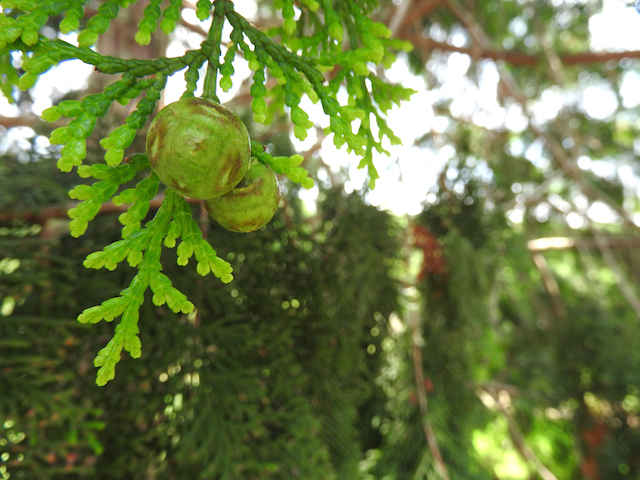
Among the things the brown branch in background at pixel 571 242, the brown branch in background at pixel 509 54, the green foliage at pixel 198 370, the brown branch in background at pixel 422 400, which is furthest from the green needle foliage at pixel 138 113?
the brown branch in background at pixel 571 242

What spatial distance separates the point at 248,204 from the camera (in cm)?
90

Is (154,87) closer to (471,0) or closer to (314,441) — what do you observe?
(314,441)

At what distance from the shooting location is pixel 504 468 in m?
5.25

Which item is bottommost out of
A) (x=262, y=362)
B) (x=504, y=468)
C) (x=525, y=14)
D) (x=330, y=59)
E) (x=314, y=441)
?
(x=504, y=468)

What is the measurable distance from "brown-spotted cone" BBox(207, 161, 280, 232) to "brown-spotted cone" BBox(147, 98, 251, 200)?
9cm

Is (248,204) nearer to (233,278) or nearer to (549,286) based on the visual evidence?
(233,278)

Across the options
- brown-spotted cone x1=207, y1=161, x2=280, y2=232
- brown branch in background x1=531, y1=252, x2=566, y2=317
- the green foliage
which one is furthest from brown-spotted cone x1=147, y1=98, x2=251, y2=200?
brown branch in background x1=531, y1=252, x2=566, y2=317

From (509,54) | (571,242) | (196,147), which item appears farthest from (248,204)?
(571,242)

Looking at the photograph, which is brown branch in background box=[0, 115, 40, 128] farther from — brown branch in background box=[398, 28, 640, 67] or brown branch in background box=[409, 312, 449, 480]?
brown branch in background box=[398, 28, 640, 67]

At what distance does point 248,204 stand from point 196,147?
0.57ft

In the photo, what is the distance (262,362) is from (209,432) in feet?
0.96

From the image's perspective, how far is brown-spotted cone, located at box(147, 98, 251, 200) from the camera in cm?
77


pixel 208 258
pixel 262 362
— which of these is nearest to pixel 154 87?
pixel 208 258

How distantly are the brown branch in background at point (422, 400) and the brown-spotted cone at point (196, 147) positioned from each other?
6.05 feet
